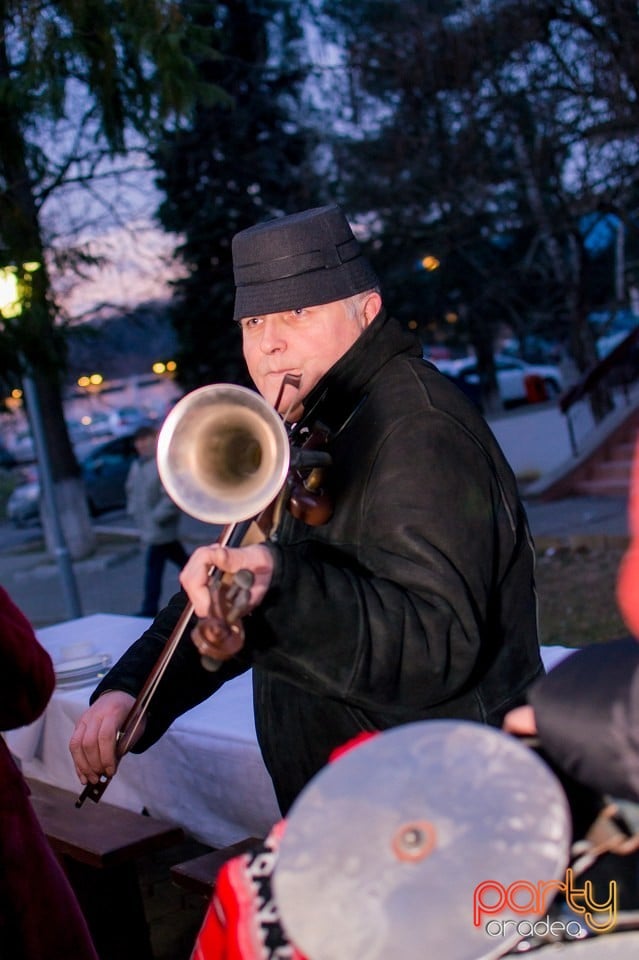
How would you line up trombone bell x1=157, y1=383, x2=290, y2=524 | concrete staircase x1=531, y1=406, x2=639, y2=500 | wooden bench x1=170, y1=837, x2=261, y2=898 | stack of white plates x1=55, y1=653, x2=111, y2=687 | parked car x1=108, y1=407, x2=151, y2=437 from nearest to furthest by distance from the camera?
trombone bell x1=157, y1=383, x2=290, y2=524 < wooden bench x1=170, y1=837, x2=261, y2=898 < stack of white plates x1=55, y1=653, x2=111, y2=687 < concrete staircase x1=531, y1=406, x2=639, y2=500 < parked car x1=108, y1=407, x2=151, y2=437

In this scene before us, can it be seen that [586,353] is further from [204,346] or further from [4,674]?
[4,674]

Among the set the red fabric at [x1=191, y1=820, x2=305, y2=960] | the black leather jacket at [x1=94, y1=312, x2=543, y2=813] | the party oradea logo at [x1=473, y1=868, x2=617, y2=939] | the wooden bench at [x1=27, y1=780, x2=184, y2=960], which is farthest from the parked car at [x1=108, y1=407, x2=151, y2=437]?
the party oradea logo at [x1=473, y1=868, x2=617, y2=939]

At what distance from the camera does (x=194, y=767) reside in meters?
3.59

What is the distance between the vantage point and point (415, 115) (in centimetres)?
1346

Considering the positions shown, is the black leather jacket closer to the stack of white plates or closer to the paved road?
the stack of white plates

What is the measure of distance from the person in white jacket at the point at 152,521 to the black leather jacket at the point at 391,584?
727cm

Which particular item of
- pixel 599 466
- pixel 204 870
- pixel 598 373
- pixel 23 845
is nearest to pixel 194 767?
pixel 204 870

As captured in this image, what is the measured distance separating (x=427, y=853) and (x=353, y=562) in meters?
0.72

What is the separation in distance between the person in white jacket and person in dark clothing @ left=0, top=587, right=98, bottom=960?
7152mm

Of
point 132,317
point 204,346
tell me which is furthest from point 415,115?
point 204,346

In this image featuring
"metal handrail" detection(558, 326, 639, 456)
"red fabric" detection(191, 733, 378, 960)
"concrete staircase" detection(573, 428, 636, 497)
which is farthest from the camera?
"metal handrail" detection(558, 326, 639, 456)

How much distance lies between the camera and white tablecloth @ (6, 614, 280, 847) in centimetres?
338

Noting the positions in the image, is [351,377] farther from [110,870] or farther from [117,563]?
[117,563]

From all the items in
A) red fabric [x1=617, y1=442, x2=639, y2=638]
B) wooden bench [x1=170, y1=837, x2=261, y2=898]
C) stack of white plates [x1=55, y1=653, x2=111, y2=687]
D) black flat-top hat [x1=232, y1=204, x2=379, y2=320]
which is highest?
black flat-top hat [x1=232, y1=204, x2=379, y2=320]
